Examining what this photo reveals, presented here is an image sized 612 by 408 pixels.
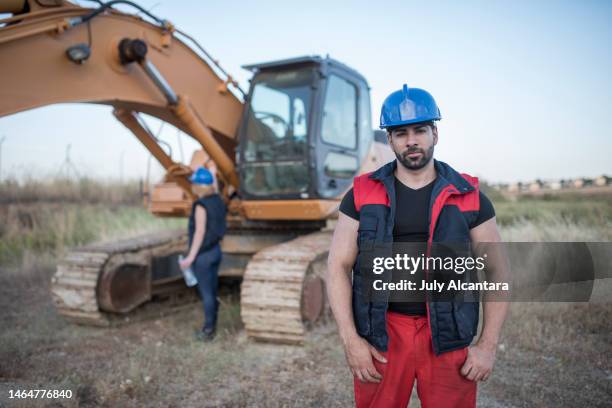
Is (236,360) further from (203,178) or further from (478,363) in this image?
(478,363)

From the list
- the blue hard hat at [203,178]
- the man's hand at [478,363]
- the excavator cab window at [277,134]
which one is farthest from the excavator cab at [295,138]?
the man's hand at [478,363]

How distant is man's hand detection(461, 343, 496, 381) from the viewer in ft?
7.00

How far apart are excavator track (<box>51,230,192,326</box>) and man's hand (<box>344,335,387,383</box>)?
4.09 m

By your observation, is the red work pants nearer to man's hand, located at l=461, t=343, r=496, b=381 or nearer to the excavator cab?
man's hand, located at l=461, t=343, r=496, b=381

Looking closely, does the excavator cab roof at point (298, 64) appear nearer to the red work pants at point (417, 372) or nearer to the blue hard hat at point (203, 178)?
the blue hard hat at point (203, 178)

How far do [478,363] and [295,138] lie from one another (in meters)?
3.94

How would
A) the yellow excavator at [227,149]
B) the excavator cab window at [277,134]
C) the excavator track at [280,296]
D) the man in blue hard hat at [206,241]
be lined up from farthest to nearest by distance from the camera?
the excavator cab window at [277,134], the man in blue hard hat at [206,241], the excavator track at [280,296], the yellow excavator at [227,149]

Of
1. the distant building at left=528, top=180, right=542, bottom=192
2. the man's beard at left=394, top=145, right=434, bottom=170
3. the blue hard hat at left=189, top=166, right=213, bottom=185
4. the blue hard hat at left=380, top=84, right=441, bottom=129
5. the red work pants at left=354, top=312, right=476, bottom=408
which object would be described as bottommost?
the red work pants at left=354, top=312, right=476, bottom=408

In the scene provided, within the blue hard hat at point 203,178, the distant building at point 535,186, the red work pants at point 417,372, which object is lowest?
the red work pants at point 417,372

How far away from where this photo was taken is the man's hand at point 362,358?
216 centimetres

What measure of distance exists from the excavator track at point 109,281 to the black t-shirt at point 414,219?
419 centimetres

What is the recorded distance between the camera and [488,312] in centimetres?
222

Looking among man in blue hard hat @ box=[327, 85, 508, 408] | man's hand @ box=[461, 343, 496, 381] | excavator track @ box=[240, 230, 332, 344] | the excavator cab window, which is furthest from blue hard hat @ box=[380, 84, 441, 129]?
the excavator cab window

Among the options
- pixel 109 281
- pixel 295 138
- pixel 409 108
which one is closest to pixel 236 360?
pixel 109 281
